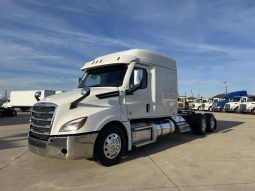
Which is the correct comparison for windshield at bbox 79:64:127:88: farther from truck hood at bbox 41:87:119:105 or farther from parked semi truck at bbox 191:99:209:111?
parked semi truck at bbox 191:99:209:111

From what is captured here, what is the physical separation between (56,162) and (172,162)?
10.0 feet

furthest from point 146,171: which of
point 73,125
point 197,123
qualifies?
point 197,123

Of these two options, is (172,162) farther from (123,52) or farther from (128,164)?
(123,52)

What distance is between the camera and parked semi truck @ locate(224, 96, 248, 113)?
35.9 metres

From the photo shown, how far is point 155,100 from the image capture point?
968 centimetres

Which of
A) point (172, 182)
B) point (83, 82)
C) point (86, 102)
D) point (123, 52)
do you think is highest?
point (123, 52)

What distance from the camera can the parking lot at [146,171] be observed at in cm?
589

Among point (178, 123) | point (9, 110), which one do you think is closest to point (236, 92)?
point (9, 110)

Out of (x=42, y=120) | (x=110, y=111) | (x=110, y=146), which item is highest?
(x=110, y=111)

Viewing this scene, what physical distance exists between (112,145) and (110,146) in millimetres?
74

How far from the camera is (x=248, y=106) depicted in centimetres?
3362

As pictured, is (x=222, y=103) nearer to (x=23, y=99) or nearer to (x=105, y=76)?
(x=23, y=99)

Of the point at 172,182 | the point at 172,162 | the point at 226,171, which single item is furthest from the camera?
the point at 172,162

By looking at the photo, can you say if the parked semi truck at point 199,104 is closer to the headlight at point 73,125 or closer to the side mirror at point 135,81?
the side mirror at point 135,81
